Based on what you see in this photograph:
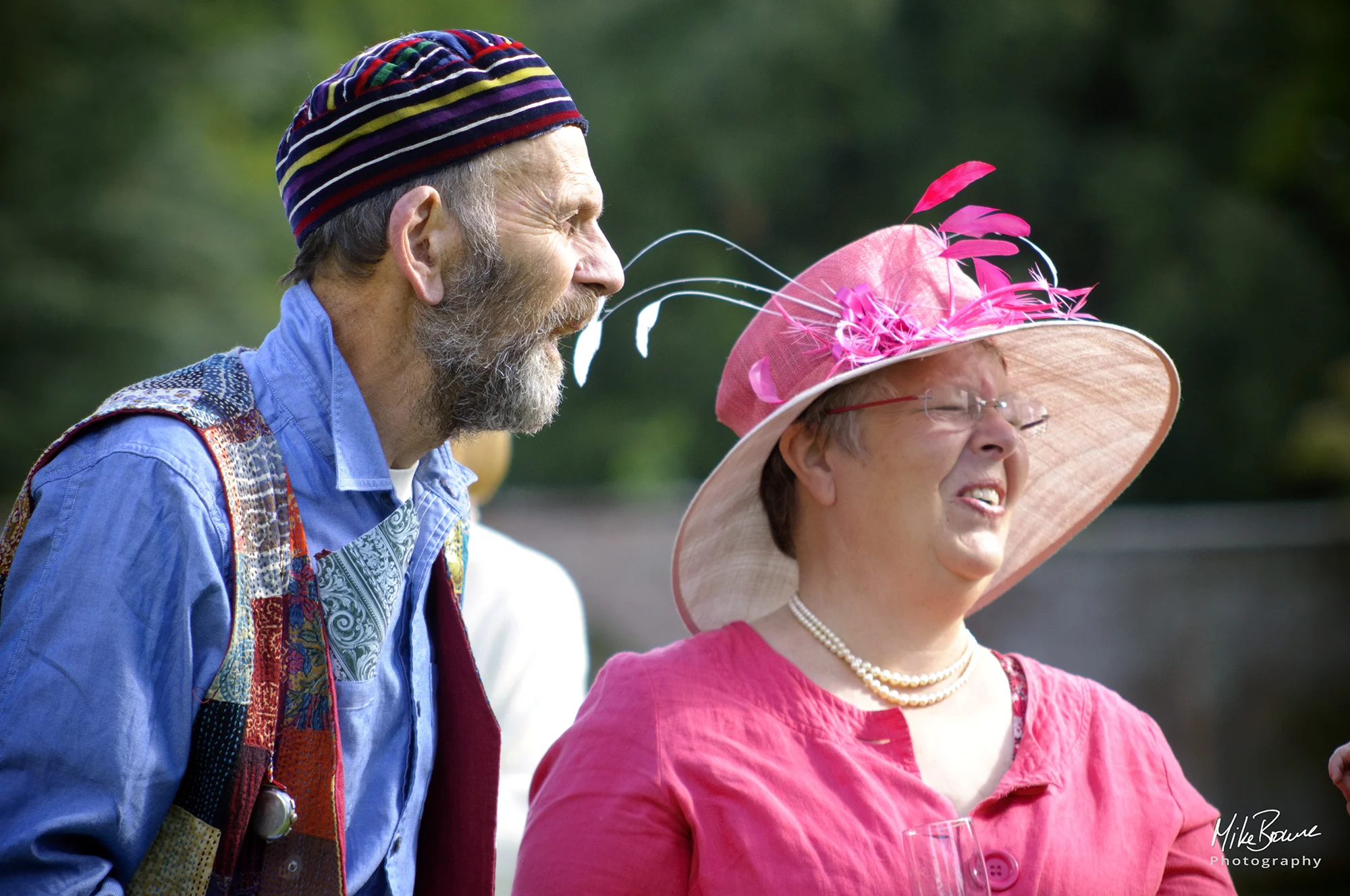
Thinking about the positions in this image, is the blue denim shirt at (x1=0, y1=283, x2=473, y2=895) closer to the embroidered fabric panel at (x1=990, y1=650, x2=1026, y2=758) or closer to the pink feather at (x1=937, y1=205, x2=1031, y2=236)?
the embroidered fabric panel at (x1=990, y1=650, x2=1026, y2=758)

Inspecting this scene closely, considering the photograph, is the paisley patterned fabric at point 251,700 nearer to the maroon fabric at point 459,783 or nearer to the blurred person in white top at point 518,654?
the maroon fabric at point 459,783

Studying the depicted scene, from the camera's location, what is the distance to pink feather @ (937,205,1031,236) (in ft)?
7.77

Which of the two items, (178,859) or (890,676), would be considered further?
(890,676)

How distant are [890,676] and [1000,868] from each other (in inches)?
15.3

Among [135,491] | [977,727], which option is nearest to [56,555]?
[135,491]

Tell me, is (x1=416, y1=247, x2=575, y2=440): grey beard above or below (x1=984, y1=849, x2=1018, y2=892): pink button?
above

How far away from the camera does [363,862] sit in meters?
1.99

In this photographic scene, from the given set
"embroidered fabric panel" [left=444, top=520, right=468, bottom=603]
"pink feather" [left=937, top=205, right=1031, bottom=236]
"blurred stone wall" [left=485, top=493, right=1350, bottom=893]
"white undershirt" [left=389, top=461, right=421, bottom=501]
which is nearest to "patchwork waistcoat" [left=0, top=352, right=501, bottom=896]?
"white undershirt" [left=389, top=461, right=421, bottom=501]

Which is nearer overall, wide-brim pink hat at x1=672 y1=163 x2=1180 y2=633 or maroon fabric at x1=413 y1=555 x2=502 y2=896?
maroon fabric at x1=413 y1=555 x2=502 y2=896

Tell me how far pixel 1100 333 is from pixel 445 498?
127cm

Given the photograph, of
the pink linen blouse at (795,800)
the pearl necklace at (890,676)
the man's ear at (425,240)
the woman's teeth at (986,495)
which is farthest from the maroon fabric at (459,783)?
the woman's teeth at (986,495)

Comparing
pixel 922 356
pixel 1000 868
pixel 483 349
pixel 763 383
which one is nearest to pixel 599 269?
pixel 483 349

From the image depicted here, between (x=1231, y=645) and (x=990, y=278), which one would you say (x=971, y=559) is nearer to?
(x=990, y=278)

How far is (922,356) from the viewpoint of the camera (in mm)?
2348
